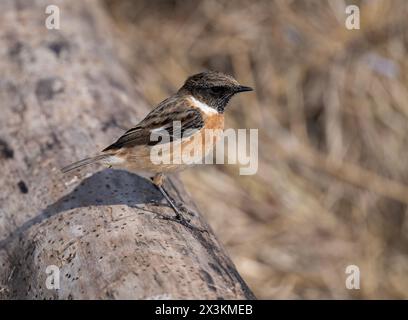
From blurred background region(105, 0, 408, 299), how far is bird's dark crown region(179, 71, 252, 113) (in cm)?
143

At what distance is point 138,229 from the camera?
3828 millimetres

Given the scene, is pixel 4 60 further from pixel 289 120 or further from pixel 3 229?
pixel 289 120

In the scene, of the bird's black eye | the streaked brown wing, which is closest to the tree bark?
the streaked brown wing

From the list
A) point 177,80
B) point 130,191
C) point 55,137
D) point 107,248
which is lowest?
point 107,248

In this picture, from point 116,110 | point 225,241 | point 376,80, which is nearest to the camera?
point 116,110

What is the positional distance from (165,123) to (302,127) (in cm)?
344

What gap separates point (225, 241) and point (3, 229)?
10.1ft

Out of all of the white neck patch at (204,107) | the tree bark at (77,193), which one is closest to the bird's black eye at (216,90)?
the white neck patch at (204,107)

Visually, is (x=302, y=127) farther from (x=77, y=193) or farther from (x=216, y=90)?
(x=77, y=193)

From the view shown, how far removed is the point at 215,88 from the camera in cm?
501

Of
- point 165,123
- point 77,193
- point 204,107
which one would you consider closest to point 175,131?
point 165,123

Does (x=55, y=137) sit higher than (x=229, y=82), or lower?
lower

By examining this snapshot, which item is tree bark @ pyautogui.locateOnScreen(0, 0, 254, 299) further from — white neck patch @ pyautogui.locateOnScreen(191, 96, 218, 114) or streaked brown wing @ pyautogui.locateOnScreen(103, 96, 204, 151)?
white neck patch @ pyautogui.locateOnScreen(191, 96, 218, 114)
